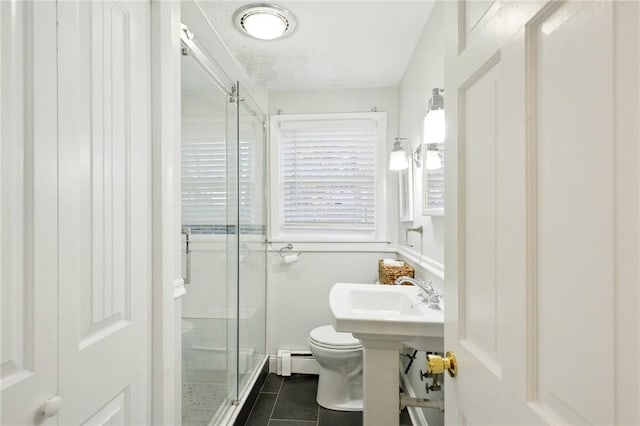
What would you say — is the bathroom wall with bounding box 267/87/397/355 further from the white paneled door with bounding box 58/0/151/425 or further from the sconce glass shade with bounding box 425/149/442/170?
the white paneled door with bounding box 58/0/151/425

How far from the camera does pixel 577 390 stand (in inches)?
16.8

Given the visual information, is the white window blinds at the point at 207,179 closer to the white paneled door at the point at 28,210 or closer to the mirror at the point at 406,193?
the white paneled door at the point at 28,210

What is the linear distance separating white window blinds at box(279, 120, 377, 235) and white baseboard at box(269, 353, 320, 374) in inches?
42.9

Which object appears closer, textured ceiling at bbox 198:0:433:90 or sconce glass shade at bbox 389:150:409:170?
textured ceiling at bbox 198:0:433:90

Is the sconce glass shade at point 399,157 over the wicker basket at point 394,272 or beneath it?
over

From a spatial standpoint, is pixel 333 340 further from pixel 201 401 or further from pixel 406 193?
pixel 406 193

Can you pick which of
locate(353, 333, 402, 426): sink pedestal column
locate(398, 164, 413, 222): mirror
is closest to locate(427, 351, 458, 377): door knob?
locate(353, 333, 402, 426): sink pedestal column

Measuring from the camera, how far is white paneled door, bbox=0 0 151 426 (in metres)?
0.61

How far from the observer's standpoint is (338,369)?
2.18 metres

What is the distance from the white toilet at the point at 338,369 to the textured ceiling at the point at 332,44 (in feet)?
6.23

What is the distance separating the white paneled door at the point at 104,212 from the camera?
0.73 meters

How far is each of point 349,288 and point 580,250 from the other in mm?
1536


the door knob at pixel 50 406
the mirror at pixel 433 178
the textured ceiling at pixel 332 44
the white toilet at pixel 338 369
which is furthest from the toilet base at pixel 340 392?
the textured ceiling at pixel 332 44

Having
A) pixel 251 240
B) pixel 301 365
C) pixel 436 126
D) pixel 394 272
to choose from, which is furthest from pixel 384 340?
pixel 301 365
